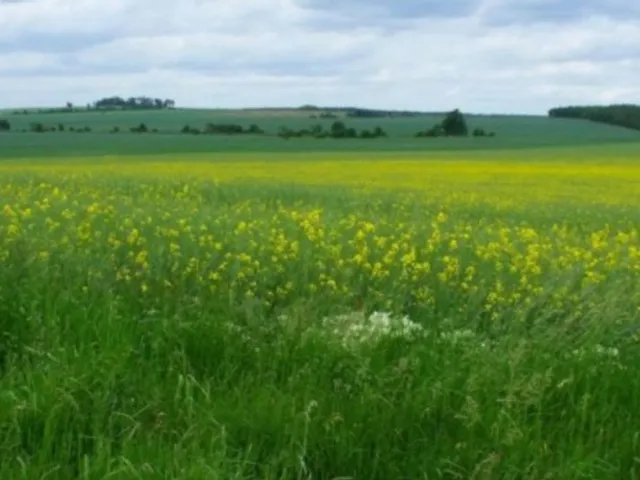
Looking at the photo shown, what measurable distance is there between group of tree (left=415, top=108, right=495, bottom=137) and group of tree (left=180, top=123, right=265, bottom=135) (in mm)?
9129

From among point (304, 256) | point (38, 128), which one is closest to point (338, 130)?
point (38, 128)

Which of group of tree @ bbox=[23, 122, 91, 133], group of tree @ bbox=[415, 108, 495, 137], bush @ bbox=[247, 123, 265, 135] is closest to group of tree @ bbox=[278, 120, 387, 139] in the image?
bush @ bbox=[247, 123, 265, 135]

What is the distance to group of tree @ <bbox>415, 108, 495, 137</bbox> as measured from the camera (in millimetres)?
63938

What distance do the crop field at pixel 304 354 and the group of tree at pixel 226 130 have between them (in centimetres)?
5062

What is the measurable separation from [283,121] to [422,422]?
211 feet

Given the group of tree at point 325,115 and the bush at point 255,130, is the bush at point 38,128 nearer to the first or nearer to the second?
the bush at point 255,130

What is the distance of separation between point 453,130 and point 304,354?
195ft

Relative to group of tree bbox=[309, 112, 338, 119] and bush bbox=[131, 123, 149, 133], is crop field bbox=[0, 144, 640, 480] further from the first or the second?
group of tree bbox=[309, 112, 338, 119]

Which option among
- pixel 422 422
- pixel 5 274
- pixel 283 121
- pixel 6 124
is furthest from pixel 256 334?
pixel 283 121

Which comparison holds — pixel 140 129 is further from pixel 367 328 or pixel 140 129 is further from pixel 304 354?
pixel 304 354

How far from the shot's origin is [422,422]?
527 centimetres

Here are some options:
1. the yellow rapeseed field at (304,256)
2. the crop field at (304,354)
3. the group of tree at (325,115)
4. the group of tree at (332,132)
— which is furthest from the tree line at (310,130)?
the crop field at (304,354)

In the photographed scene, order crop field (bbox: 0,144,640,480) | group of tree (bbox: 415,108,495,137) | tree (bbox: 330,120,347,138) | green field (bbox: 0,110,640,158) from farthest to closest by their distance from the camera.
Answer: group of tree (bbox: 415,108,495,137) < tree (bbox: 330,120,347,138) < green field (bbox: 0,110,640,158) < crop field (bbox: 0,144,640,480)

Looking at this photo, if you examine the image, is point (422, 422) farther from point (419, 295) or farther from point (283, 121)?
point (283, 121)
